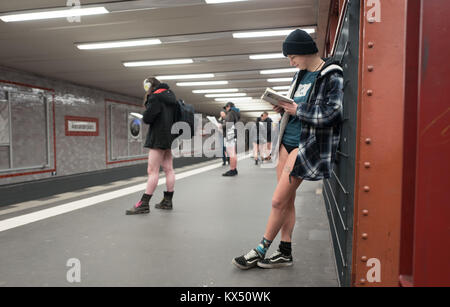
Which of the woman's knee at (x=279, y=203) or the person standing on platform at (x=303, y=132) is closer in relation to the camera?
the person standing on platform at (x=303, y=132)

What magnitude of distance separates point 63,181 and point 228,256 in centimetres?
570

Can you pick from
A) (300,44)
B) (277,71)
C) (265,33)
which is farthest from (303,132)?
(277,71)

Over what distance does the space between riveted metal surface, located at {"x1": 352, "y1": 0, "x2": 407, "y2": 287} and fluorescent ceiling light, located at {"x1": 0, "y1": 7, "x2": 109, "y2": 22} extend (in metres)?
3.80

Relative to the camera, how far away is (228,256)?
9.12ft

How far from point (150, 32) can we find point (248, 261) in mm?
4190

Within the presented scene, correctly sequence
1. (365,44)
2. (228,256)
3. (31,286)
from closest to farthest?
(365,44), (31,286), (228,256)

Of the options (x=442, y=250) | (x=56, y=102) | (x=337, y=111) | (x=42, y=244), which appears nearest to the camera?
(x=442, y=250)

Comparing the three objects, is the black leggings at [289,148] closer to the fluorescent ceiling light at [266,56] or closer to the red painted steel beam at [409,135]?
the red painted steel beam at [409,135]

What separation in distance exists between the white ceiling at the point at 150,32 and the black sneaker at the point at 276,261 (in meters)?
3.17

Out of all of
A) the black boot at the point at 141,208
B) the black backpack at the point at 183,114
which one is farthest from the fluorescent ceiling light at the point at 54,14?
the black boot at the point at 141,208

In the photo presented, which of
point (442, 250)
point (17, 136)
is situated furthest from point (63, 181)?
point (442, 250)

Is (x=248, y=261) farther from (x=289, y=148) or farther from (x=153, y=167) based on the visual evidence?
(x=153, y=167)

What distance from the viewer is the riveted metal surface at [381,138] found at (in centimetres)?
158
